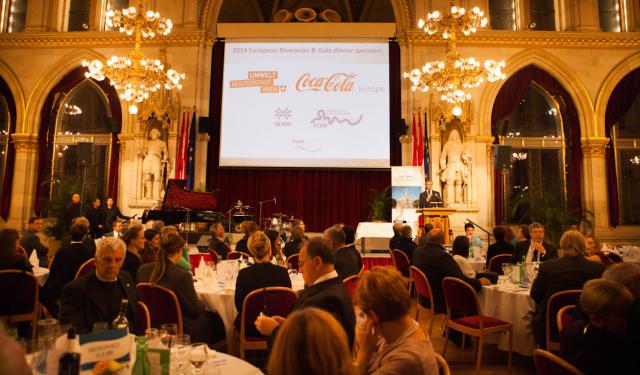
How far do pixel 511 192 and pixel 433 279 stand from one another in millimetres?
9345

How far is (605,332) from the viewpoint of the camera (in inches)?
79.7

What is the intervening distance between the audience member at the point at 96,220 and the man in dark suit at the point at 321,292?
9.15 m

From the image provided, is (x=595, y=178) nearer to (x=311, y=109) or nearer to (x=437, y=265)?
(x=311, y=109)

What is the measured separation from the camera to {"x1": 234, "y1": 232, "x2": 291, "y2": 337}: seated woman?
3.55 meters

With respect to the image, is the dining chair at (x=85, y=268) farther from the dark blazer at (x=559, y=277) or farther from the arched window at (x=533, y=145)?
the arched window at (x=533, y=145)

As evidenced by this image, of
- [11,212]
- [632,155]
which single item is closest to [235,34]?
[11,212]

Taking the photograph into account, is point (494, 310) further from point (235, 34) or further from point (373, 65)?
point (235, 34)

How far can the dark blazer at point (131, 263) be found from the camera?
4.04 metres

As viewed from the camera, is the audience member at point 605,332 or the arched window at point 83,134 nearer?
the audience member at point 605,332

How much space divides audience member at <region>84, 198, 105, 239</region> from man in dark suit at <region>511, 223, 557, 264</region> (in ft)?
28.5

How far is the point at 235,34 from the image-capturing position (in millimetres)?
13156

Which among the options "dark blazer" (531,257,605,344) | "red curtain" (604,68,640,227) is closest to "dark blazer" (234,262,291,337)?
"dark blazer" (531,257,605,344)

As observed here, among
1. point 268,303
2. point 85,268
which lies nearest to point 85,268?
point 85,268

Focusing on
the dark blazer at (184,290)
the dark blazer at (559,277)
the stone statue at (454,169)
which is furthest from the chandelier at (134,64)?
the dark blazer at (559,277)
